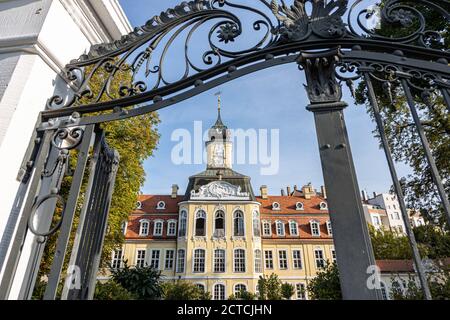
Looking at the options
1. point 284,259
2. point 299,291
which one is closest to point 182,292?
point 299,291

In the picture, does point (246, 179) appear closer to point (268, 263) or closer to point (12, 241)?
point (268, 263)

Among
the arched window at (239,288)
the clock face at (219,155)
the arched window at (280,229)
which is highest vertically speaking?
the clock face at (219,155)

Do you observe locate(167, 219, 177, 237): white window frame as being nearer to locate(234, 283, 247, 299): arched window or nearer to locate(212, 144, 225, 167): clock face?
locate(234, 283, 247, 299): arched window

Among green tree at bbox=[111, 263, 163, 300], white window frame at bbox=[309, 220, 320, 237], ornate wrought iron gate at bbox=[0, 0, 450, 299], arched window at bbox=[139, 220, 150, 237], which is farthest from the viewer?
arched window at bbox=[139, 220, 150, 237]

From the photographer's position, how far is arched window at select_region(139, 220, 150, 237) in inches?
1142

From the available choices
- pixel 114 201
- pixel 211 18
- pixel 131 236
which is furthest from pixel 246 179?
pixel 211 18

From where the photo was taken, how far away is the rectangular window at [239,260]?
26531mm

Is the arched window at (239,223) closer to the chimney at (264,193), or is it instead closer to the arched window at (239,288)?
the arched window at (239,288)

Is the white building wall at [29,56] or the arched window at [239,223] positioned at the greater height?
the arched window at [239,223]

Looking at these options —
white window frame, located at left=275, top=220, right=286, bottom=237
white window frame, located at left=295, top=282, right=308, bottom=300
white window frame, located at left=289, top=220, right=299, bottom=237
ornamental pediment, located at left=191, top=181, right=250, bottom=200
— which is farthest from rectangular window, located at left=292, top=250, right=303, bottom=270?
ornamental pediment, located at left=191, top=181, right=250, bottom=200

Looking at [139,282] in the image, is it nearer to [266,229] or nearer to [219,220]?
[219,220]

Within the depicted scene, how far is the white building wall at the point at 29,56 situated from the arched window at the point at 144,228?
94.2ft

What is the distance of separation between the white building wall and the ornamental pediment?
1077 inches

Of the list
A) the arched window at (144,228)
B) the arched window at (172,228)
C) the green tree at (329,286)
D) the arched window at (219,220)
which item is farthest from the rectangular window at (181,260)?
the green tree at (329,286)
